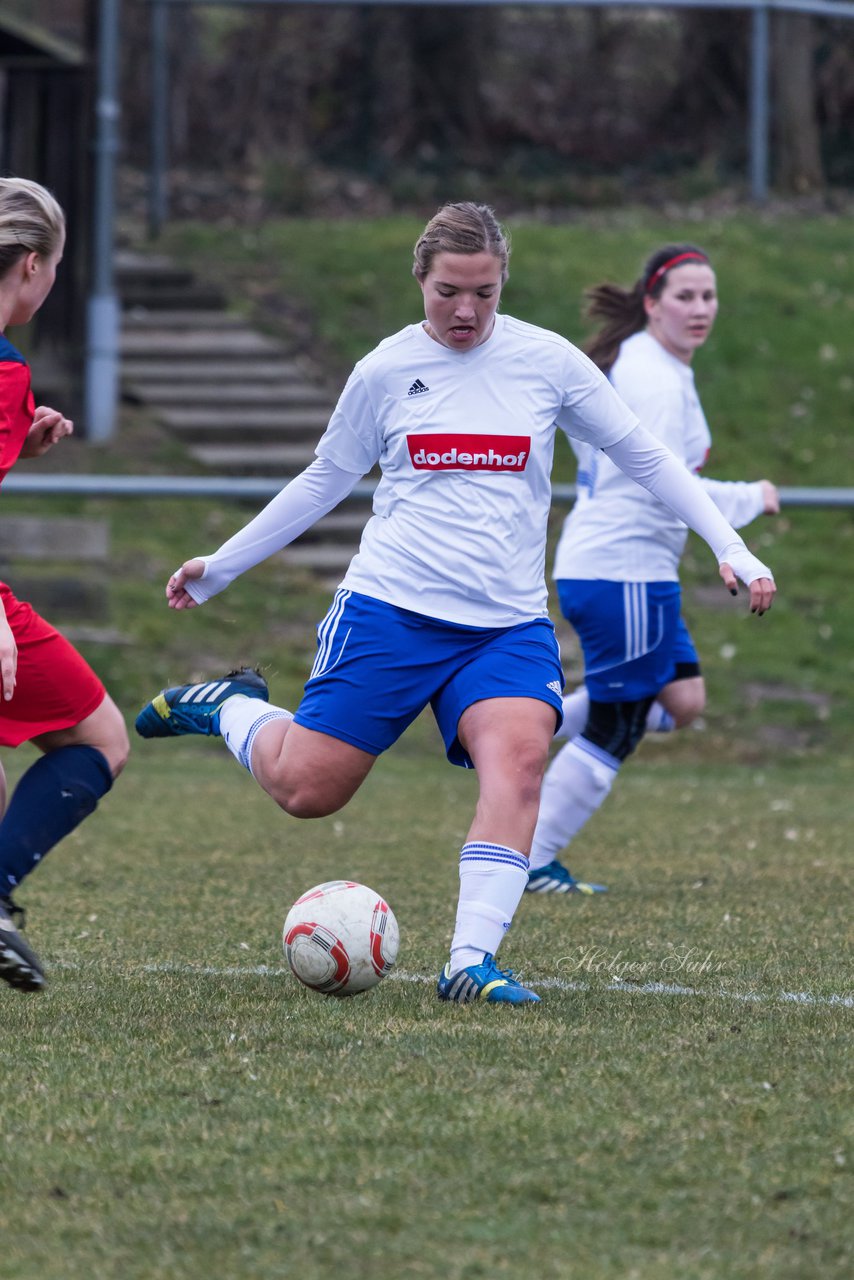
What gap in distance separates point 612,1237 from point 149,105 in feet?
64.4

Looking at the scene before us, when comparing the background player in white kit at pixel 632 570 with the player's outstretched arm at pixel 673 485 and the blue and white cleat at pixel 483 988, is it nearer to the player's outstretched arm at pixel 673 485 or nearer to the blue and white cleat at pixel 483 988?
the player's outstretched arm at pixel 673 485

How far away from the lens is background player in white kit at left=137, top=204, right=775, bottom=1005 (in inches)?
181

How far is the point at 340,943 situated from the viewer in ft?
14.9

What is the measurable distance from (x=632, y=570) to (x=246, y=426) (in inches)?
347

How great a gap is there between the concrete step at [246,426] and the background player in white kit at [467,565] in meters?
10.4

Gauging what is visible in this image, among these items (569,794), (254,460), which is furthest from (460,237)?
(254,460)

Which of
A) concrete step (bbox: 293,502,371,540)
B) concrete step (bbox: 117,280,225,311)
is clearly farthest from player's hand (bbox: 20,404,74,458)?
concrete step (bbox: 117,280,225,311)

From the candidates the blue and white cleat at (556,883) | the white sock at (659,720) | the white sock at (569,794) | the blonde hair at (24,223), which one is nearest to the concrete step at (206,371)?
the white sock at (659,720)

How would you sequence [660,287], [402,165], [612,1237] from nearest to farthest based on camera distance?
[612,1237] → [660,287] → [402,165]

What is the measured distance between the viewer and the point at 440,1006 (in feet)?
14.8

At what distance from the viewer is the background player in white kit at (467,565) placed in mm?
4586

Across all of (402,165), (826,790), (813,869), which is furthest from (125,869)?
(402,165)

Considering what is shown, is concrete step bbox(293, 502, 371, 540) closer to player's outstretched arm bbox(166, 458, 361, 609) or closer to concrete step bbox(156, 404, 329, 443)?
concrete step bbox(156, 404, 329, 443)

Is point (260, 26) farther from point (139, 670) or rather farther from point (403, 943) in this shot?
point (403, 943)
